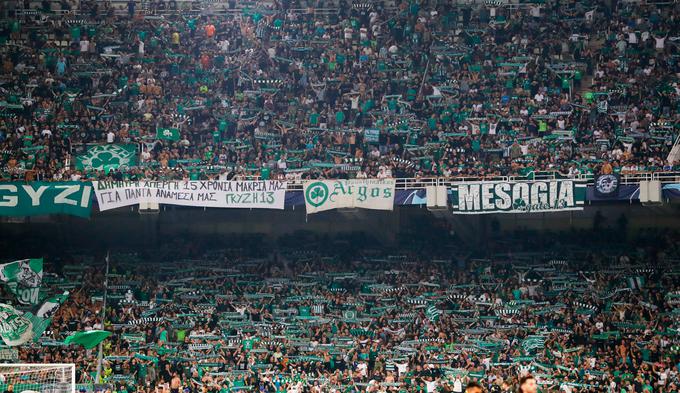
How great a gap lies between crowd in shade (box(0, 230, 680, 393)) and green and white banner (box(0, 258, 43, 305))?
0.74m

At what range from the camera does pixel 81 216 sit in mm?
40531

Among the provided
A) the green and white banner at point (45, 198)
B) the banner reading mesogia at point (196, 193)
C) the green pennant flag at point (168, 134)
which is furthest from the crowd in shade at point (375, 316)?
the green pennant flag at point (168, 134)

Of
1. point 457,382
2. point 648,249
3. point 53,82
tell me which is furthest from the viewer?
point 53,82

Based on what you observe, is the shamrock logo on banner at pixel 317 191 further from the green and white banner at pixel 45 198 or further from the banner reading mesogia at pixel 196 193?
the green and white banner at pixel 45 198

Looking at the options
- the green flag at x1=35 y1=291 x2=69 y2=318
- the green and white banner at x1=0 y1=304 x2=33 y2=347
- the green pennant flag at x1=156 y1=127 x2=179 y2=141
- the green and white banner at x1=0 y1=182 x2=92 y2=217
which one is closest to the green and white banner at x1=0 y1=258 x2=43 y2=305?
the green flag at x1=35 y1=291 x2=69 y2=318

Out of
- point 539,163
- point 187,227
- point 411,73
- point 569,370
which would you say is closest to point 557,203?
point 539,163

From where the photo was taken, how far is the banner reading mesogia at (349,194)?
133 feet

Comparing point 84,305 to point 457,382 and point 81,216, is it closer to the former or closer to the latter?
point 81,216

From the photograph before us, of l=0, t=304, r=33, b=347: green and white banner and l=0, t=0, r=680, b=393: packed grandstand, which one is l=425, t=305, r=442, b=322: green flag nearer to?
l=0, t=0, r=680, b=393: packed grandstand

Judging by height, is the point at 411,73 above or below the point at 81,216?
above

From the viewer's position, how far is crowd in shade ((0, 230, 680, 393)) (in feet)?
123

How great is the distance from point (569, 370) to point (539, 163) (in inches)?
281

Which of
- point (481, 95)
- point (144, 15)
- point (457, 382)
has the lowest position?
point (457, 382)

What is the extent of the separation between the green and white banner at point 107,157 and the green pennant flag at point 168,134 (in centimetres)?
93
